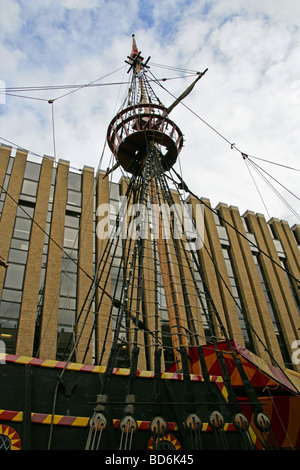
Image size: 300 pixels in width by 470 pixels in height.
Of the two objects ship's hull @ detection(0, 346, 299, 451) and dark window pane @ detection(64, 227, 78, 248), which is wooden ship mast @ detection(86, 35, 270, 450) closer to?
ship's hull @ detection(0, 346, 299, 451)

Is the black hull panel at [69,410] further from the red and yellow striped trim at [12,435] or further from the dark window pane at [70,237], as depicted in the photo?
the dark window pane at [70,237]

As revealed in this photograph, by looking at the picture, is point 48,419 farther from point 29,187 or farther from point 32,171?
point 32,171

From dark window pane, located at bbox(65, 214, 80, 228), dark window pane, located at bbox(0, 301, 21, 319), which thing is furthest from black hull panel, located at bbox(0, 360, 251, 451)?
dark window pane, located at bbox(65, 214, 80, 228)

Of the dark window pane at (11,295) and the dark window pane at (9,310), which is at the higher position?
the dark window pane at (11,295)

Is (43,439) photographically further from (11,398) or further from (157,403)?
(157,403)

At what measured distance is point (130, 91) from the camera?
14.4 meters

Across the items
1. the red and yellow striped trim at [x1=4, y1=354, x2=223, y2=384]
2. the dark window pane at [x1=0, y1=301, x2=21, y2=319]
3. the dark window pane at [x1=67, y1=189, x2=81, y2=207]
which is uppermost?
the dark window pane at [x1=67, y1=189, x2=81, y2=207]

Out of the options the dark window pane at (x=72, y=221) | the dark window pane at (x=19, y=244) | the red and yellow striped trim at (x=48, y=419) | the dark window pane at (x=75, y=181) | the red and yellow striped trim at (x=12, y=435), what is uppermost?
the dark window pane at (x=75, y=181)

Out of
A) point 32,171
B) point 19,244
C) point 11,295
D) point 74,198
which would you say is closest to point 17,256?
point 19,244

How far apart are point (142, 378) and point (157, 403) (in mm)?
990

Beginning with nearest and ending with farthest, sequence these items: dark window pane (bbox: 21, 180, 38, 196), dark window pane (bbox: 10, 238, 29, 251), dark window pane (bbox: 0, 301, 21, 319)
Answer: dark window pane (bbox: 0, 301, 21, 319) → dark window pane (bbox: 10, 238, 29, 251) → dark window pane (bbox: 21, 180, 38, 196)

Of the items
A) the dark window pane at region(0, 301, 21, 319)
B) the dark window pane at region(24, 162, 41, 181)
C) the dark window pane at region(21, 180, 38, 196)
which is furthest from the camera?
the dark window pane at region(24, 162, 41, 181)

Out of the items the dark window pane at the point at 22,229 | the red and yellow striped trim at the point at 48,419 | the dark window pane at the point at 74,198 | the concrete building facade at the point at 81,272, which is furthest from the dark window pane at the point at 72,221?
the red and yellow striped trim at the point at 48,419
